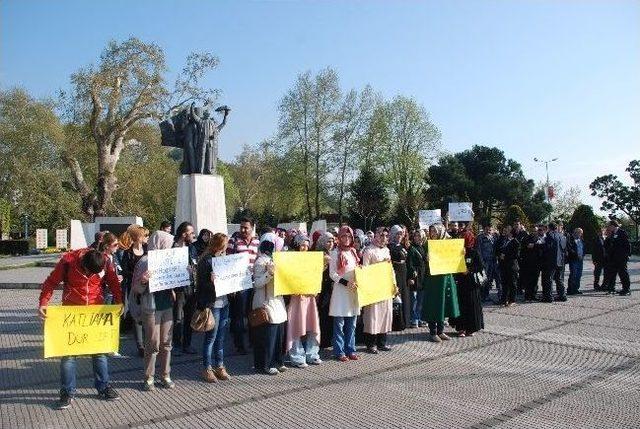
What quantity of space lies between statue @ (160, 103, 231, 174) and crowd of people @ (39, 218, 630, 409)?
611cm

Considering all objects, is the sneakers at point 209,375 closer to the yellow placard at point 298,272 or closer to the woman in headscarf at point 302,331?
the woman in headscarf at point 302,331

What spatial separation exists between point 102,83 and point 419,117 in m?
26.4

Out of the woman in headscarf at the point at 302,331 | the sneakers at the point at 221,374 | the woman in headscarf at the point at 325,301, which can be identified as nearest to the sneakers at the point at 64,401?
the sneakers at the point at 221,374

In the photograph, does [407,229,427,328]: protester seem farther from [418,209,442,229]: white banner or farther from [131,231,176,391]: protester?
[418,209,442,229]: white banner

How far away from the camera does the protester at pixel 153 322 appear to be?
20.0ft

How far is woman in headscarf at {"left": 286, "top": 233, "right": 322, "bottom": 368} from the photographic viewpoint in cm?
718

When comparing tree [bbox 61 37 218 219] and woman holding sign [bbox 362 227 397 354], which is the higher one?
tree [bbox 61 37 218 219]

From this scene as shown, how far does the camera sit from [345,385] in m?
6.30

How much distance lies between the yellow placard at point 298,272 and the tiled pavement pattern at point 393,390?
1.07 m

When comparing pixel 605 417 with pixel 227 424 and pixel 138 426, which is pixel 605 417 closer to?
pixel 227 424

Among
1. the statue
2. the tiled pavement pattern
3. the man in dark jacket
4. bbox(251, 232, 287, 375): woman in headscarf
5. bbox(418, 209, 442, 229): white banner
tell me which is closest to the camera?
the tiled pavement pattern

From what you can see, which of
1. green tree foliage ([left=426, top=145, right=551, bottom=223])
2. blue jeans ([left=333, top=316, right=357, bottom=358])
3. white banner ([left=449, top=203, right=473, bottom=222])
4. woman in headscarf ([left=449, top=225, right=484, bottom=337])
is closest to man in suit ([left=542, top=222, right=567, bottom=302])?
woman in headscarf ([left=449, top=225, right=484, bottom=337])

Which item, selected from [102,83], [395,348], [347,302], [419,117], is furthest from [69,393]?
[419,117]

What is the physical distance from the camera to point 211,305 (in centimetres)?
644
